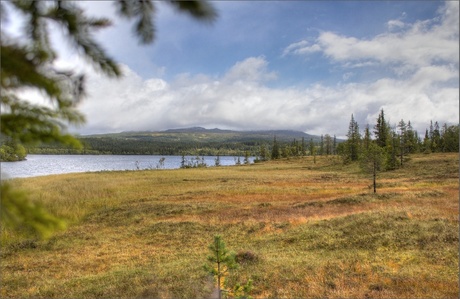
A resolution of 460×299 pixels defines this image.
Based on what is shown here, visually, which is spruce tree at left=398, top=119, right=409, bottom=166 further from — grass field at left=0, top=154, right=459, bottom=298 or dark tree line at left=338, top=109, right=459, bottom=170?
grass field at left=0, top=154, right=459, bottom=298

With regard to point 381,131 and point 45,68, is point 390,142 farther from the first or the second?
point 45,68

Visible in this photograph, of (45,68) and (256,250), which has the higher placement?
(45,68)

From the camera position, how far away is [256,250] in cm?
1559

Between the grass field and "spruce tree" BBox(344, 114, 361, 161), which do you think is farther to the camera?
"spruce tree" BBox(344, 114, 361, 161)

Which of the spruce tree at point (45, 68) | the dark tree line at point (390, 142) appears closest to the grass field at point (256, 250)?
the spruce tree at point (45, 68)

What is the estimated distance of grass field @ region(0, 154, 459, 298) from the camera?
33.4ft

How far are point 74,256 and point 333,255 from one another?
42.1ft

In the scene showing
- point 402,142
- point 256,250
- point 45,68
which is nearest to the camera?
point 45,68

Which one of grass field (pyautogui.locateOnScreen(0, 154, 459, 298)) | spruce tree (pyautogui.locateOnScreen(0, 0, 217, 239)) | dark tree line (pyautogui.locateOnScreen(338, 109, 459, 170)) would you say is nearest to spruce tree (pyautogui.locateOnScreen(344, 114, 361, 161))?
dark tree line (pyautogui.locateOnScreen(338, 109, 459, 170))

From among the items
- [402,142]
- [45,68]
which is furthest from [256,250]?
[402,142]

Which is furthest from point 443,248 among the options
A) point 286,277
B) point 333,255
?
point 286,277

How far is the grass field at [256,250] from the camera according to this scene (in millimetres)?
10180

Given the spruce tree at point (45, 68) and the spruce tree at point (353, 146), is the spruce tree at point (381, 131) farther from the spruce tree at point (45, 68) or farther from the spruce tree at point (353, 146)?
the spruce tree at point (45, 68)

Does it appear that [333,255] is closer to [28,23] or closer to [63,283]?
[63,283]
